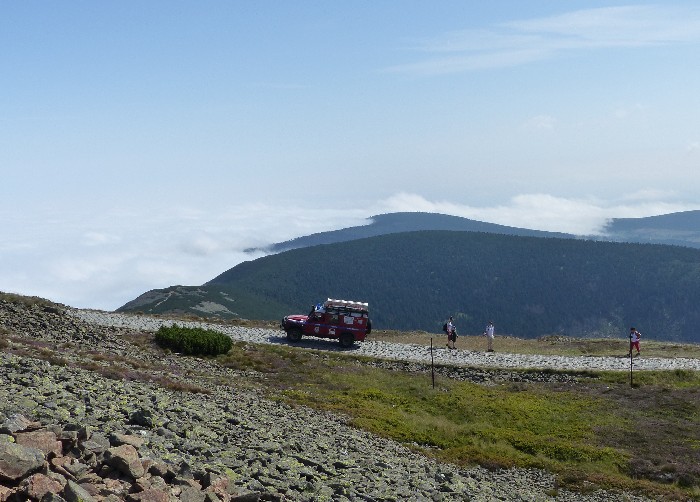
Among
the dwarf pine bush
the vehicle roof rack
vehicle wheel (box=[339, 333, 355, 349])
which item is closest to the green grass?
the dwarf pine bush

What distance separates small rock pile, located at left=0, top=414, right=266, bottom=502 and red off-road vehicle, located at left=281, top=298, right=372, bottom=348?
35160 mm

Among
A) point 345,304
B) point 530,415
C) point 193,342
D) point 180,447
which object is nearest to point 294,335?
point 345,304

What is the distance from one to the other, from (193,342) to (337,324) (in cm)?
1287

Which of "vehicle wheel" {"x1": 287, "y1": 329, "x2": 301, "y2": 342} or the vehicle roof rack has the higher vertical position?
the vehicle roof rack

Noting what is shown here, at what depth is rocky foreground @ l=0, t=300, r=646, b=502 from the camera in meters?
11.1

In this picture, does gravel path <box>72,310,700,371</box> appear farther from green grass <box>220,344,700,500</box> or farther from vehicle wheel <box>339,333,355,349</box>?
green grass <box>220,344,700,500</box>

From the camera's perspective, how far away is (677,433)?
104 feet

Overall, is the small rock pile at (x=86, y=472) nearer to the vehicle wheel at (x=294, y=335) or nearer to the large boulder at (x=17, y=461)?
the large boulder at (x=17, y=461)

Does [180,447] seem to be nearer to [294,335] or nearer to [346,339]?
[346,339]

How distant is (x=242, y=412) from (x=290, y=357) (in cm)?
1972

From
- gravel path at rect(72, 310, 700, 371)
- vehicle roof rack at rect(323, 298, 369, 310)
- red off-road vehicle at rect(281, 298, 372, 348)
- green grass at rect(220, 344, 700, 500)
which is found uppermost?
vehicle roof rack at rect(323, 298, 369, 310)

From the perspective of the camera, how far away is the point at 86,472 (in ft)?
36.1

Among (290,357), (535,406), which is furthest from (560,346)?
(290,357)

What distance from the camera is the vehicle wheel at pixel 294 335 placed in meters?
49.1
